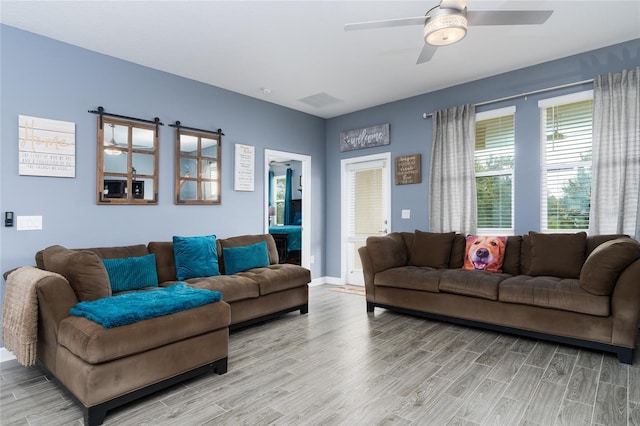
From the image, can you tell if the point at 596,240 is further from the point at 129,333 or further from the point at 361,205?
the point at 129,333

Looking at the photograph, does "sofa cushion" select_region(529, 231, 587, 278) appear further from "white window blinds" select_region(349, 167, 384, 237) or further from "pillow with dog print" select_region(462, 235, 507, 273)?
"white window blinds" select_region(349, 167, 384, 237)

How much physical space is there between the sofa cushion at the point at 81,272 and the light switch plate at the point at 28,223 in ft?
Result: 2.53

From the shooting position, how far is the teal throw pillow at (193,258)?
11.9 ft

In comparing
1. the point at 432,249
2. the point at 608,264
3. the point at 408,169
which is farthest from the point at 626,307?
the point at 408,169

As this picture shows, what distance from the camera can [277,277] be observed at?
3.87 m

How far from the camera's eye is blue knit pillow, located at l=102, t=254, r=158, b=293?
3.13 m

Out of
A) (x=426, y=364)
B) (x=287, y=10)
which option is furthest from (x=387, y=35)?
(x=426, y=364)

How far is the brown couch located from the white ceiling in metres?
1.96

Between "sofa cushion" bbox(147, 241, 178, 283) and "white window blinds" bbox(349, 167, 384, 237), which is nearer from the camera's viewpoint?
"sofa cushion" bbox(147, 241, 178, 283)

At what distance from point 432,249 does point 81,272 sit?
11.7ft

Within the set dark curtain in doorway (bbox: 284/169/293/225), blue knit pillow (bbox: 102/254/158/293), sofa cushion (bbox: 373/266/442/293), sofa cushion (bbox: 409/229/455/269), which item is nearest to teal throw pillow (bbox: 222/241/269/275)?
blue knit pillow (bbox: 102/254/158/293)


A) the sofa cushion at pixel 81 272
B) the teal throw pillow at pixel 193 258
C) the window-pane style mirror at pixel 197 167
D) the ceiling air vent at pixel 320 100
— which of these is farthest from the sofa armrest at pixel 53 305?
the ceiling air vent at pixel 320 100

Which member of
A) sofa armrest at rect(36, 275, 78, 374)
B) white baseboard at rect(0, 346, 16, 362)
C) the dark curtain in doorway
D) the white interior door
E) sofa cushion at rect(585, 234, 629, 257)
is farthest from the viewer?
the dark curtain in doorway

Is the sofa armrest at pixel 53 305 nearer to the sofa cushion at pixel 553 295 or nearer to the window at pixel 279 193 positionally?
the sofa cushion at pixel 553 295
